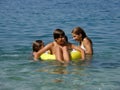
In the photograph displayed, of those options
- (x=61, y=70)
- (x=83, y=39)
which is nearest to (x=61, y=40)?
(x=61, y=70)

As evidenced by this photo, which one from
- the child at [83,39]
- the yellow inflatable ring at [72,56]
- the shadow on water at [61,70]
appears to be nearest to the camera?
the shadow on water at [61,70]

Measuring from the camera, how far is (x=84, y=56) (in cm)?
948

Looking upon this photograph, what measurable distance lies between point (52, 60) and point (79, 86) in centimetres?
218

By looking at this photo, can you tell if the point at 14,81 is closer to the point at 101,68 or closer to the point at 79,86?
the point at 79,86

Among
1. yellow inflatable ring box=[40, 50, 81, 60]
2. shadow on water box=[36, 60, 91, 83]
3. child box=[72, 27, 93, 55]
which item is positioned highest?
child box=[72, 27, 93, 55]

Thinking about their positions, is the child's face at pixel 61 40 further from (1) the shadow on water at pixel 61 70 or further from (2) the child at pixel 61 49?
(1) the shadow on water at pixel 61 70

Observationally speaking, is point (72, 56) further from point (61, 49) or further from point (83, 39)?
point (83, 39)

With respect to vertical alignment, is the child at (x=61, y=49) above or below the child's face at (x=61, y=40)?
below

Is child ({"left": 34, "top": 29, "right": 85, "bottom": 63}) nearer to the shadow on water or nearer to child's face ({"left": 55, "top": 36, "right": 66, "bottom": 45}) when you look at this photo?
child's face ({"left": 55, "top": 36, "right": 66, "bottom": 45})

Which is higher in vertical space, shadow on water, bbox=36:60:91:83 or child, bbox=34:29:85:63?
child, bbox=34:29:85:63

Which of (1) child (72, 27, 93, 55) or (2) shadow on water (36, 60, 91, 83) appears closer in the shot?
(2) shadow on water (36, 60, 91, 83)

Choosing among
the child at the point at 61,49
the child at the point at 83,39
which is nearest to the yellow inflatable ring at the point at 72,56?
the child at the point at 61,49

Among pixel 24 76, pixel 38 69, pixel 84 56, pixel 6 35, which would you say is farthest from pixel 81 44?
pixel 6 35

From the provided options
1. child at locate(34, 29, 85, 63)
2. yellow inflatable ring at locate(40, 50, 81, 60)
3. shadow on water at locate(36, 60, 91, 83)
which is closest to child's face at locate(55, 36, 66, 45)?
child at locate(34, 29, 85, 63)
